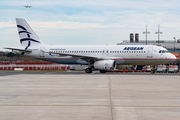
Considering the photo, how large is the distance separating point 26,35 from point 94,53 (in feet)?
40.8

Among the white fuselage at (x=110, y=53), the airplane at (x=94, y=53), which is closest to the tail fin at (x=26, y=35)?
the airplane at (x=94, y=53)

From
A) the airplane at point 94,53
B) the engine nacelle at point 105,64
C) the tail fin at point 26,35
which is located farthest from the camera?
the tail fin at point 26,35

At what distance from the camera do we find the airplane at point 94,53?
3862 cm

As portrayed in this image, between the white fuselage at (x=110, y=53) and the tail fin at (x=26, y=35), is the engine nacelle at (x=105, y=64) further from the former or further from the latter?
the tail fin at (x=26, y=35)

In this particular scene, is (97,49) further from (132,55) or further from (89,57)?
(132,55)

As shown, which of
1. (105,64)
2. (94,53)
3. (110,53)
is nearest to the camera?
(105,64)

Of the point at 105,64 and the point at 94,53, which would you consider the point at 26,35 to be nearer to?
the point at 94,53

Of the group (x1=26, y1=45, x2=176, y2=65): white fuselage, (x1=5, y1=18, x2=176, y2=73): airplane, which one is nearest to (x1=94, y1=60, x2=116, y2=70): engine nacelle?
(x1=5, y1=18, x2=176, y2=73): airplane

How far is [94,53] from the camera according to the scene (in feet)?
134

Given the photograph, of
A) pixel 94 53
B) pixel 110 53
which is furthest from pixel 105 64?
pixel 94 53

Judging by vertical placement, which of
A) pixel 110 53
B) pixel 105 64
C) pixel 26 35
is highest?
pixel 26 35

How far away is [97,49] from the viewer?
4081cm

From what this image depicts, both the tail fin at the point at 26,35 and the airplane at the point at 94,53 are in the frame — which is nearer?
the airplane at the point at 94,53
